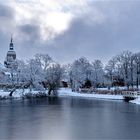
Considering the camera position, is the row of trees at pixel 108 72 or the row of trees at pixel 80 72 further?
the row of trees at pixel 108 72

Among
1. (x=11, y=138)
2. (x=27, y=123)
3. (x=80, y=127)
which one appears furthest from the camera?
(x=27, y=123)

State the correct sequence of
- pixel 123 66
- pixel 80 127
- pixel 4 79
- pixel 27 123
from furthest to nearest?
1. pixel 123 66
2. pixel 4 79
3. pixel 27 123
4. pixel 80 127

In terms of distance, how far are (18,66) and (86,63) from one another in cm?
2384

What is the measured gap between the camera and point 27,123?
2352 centimetres

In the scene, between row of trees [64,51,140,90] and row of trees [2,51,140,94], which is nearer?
row of trees [2,51,140,94]

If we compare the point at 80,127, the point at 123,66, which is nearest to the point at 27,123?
the point at 80,127

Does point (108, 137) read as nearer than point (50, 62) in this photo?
Yes

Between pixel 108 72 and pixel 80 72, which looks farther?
pixel 108 72

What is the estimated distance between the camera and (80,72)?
293 ft

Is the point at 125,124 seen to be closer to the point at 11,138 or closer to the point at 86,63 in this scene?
Result: the point at 11,138

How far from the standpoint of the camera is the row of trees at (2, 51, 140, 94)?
7300 centimetres

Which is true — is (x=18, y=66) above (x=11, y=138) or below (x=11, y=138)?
above

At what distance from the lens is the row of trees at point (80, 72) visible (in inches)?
2874

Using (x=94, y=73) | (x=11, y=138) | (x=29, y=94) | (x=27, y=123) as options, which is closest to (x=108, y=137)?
(x=11, y=138)
